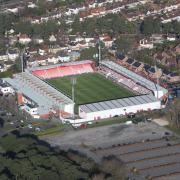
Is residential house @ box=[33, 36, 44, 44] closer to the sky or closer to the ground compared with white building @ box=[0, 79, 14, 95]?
closer to the sky

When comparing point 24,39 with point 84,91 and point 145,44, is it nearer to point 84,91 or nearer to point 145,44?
point 145,44


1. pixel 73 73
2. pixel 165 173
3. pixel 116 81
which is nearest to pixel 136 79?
pixel 116 81

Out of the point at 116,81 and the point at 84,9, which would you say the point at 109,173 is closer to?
the point at 116,81

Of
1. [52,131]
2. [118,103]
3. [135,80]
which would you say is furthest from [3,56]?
[52,131]

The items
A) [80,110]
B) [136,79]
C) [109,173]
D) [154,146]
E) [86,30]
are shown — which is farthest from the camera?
[86,30]

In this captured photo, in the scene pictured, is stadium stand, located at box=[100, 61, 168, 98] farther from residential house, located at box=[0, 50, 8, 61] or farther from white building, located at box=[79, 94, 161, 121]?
residential house, located at box=[0, 50, 8, 61]

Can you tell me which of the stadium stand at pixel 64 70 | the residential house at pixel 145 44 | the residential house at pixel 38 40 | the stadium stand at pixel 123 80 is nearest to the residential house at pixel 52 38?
the residential house at pixel 38 40

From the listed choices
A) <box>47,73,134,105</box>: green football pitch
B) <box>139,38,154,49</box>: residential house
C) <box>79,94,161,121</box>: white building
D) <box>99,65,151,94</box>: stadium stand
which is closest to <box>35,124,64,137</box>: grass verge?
<box>79,94,161,121</box>: white building

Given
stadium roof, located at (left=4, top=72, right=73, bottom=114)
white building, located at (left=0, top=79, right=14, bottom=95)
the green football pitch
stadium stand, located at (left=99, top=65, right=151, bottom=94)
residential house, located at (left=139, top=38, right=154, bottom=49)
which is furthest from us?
residential house, located at (left=139, top=38, right=154, bottom=49)
